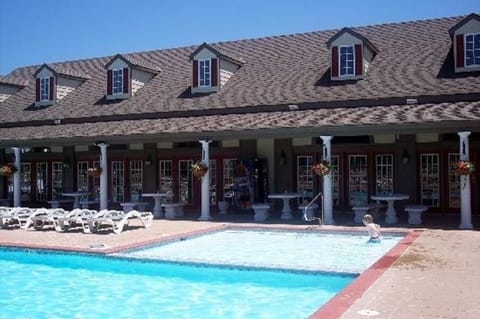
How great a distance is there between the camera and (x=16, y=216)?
16.5 meters

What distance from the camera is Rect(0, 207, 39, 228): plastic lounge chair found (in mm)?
16356

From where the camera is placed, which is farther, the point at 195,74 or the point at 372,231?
the point at 195,74

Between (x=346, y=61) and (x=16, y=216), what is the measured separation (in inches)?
473

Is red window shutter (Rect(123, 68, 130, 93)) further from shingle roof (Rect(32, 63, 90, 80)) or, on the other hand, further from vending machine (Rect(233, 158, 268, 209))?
vending machine (Rect(233, 158, 268, 209))

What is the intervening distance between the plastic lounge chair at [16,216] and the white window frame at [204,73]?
7882 mm

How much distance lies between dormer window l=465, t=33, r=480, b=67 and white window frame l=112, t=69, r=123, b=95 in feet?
43.9

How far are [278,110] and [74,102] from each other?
1034 centimetres

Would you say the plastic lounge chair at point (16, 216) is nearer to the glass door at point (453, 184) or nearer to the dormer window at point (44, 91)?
the dormer window at point (44, 91)

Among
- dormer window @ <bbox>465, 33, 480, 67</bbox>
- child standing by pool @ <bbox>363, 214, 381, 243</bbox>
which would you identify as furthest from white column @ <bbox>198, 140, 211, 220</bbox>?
dormer window @ <bbox>465, 33, 480, 67</bbox>

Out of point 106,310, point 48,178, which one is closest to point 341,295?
point 106,310

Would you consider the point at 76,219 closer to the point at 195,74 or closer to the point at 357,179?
the point at 195,74

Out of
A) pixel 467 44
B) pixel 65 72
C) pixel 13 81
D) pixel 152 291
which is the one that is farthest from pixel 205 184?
pixel 13 81

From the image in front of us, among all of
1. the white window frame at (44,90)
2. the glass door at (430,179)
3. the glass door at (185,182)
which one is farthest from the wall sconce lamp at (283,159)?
the white window frame at (44,90)

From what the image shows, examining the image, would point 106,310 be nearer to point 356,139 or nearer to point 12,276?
point 12,276
